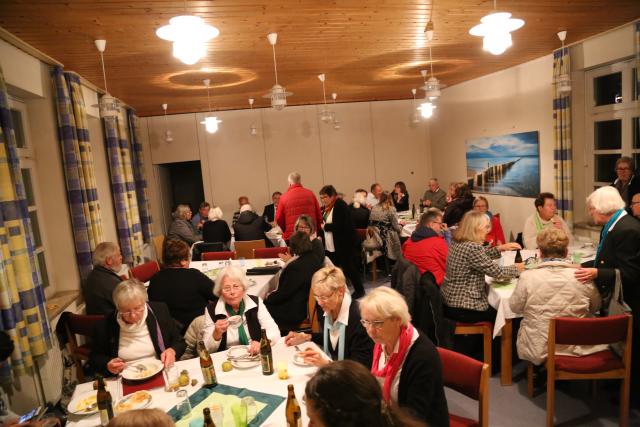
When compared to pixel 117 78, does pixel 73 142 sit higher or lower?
lower

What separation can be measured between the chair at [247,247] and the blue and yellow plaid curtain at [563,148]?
402 centimetres

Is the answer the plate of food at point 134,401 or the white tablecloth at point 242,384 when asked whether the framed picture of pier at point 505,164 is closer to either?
the white tablecloth at point 242,384

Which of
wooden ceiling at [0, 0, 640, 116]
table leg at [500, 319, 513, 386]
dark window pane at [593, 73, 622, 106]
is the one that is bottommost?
table leg at [500, 319, 513, 386]

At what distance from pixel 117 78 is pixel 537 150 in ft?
19.5

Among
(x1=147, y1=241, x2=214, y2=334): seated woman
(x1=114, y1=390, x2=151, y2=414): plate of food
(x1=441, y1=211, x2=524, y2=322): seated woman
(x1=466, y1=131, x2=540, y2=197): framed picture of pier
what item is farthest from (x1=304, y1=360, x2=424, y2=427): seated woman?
(x1=466, y1=131, x2=540, y2=197): framed picture of pier

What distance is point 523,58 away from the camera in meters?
6.15

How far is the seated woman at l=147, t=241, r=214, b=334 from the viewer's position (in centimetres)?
343

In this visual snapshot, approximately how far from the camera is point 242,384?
221cm

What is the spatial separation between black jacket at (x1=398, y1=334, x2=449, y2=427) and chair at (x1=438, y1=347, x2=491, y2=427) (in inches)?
9.1

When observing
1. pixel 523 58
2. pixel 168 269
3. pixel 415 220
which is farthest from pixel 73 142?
pixel 523 58

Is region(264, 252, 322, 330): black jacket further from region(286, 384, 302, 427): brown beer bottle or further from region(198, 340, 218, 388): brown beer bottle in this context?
region(286, 384, 302, 427): brown beer bottle

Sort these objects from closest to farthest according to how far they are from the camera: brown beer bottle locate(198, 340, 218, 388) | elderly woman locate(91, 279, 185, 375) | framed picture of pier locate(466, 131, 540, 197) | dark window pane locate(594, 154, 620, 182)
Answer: brown beer bottle locate(198, 340, 218, 388) → elderly woman locate(91, 279, 185, 375) → dark window pane locate(594, 154, 620, 182) → framed picture of pier locate(466, 131, 540, 197)

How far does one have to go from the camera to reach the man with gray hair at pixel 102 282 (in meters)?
3.57

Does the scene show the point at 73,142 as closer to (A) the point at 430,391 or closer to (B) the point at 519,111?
(A) the point at 430,391
